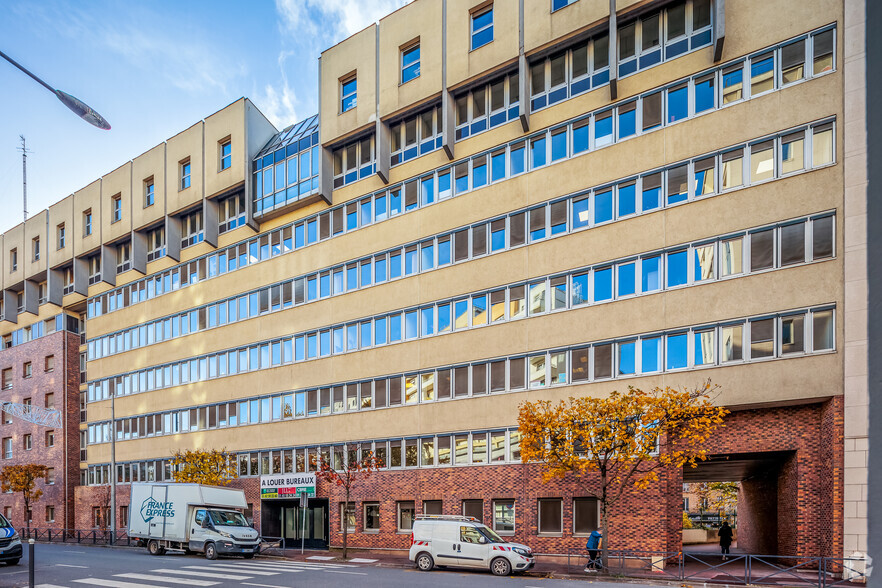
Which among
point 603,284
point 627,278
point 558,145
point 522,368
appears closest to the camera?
point 627,278

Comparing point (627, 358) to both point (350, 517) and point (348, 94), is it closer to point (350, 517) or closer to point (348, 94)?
point (350, 517)

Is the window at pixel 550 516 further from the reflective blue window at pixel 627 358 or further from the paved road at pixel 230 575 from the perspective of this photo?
the reflective blue window at pixel 627 358

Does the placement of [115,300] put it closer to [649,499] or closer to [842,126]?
[649,499]

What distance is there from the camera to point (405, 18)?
34938 millimetres

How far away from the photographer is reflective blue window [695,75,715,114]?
A: 26.3 meters

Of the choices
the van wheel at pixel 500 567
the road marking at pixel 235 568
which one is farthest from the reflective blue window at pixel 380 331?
the van wheel at pixel 500 567

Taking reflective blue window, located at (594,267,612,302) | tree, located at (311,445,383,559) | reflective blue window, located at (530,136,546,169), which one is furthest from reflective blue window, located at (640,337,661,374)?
tree, located at (311,445,383,559)

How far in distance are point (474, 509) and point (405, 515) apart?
4.08 metres

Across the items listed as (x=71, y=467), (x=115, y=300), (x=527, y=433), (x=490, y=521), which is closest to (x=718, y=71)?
(x=527, y=433)

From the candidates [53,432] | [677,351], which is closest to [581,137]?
[677,351]

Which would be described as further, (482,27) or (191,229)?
(191,229)

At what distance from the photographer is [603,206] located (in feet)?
93.1

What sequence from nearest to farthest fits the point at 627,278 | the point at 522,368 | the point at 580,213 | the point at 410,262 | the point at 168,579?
the point at 168,579 → the point at 627,278 → the point at 580,213 → the point at 522,368 → the point at 410,262

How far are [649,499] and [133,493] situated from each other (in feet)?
72.7
